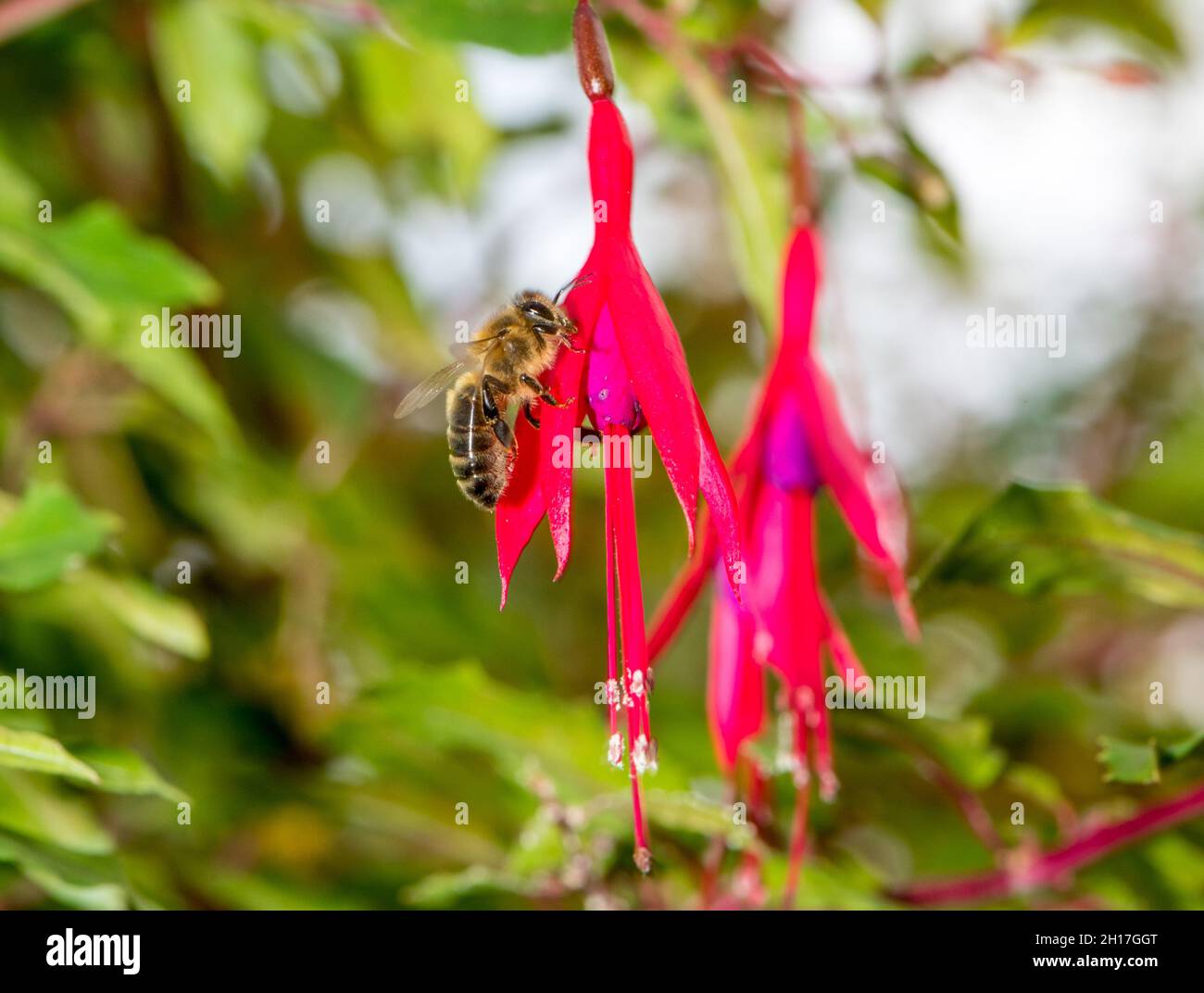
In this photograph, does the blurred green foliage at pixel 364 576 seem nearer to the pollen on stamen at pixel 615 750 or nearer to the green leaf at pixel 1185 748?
the green leaf at pixel 1185 748

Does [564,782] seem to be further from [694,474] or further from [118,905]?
[694,474]

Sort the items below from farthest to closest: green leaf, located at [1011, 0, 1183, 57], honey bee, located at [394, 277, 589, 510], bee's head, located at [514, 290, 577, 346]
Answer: green leaf, located at [1011, 0, 1183, 57], honey bee, located at [394, 277, 589, 510], bee's head, located at [514, 290, 577, 346]

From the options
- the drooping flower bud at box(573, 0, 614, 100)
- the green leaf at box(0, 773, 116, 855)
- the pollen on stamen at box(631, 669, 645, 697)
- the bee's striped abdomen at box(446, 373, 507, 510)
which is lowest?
the green leaf at box(0, 773, 116, 855)

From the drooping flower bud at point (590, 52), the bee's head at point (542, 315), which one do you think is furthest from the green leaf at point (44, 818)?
the drooping flower bud at point (590, 52)

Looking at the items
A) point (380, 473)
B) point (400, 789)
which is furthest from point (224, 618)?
point (380, 473)

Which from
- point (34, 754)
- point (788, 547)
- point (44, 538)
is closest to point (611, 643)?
point (788, 547)

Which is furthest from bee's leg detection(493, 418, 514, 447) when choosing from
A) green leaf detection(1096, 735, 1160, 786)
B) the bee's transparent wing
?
green leaf detection(1096, 735, 1160, 786)

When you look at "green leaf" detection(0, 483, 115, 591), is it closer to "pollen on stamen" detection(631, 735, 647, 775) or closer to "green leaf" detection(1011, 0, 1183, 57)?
"pollen on stamen" detection(631, 735, 647, 775)
